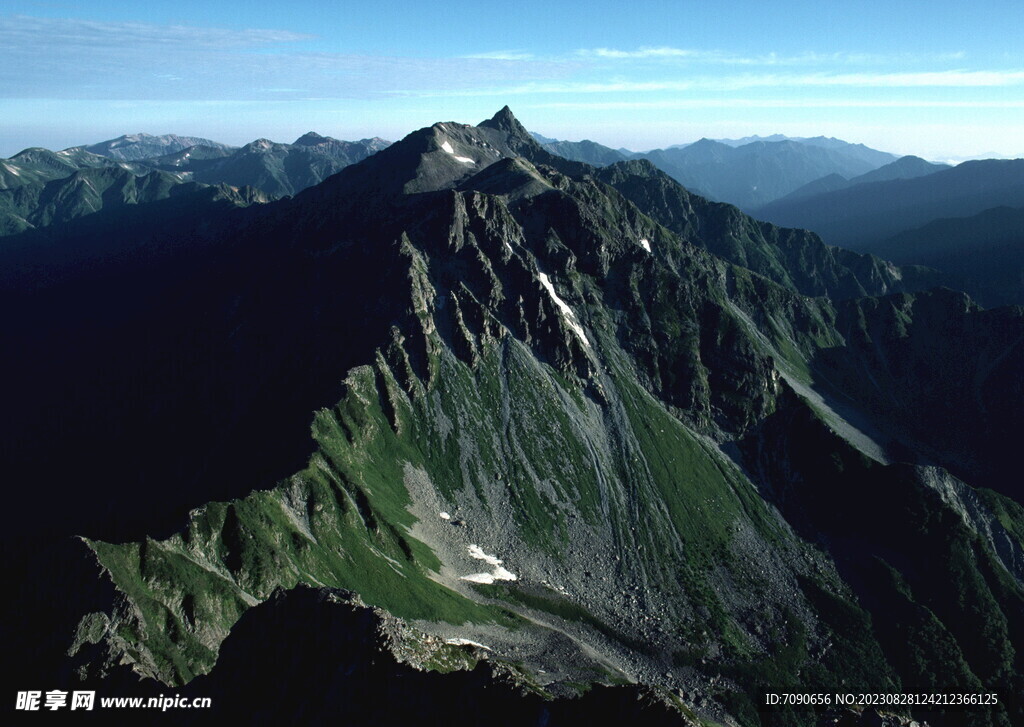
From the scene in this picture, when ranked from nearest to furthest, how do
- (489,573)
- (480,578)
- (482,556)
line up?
1. (480,578)
2. (489,573)
3. (482,556)

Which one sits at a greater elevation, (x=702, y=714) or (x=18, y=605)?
(x=18, y=605)

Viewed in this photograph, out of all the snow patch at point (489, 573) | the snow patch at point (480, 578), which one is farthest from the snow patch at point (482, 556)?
the snow patch at point (480, 578)

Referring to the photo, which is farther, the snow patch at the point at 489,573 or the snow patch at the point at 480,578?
the snow patch at the point at 489,573

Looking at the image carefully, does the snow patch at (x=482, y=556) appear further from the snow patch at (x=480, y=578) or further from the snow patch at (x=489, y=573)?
the snow patch at (x=480, y=578)

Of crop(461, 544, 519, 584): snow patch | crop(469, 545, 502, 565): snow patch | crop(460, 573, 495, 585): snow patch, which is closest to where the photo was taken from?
crop(460, 573, 495, 585): snow patch

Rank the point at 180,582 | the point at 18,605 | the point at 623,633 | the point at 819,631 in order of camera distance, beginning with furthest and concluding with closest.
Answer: the point at 819,631 < the point at 623,633 < the point at 180,582 < the point at 18,605

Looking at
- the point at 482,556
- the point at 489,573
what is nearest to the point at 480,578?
the point at 489,573

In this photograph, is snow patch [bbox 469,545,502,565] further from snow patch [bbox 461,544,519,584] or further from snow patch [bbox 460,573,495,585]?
snow patch [bbox 460,573,495,585]

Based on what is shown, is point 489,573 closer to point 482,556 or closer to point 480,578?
point 480,578

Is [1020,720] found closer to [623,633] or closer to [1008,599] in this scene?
[1008,599]

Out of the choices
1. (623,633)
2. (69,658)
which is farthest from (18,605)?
(623,633)

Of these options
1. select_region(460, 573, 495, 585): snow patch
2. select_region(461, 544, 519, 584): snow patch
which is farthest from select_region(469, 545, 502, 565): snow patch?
select_region(460, 573, 495, 585): snow patch
